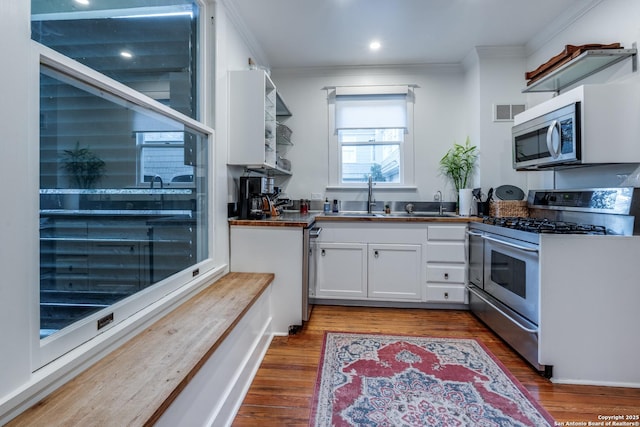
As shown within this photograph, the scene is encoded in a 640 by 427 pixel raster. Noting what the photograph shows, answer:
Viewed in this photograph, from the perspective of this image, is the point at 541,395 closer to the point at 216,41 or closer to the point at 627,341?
the point at 627,341

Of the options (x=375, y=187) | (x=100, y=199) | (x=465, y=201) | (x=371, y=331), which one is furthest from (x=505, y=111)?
(x=100, y=199)

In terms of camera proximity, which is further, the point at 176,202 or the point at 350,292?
the point at 350,292

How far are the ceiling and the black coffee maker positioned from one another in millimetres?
1338

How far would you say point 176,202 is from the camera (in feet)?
5.75

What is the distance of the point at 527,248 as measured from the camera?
188cm

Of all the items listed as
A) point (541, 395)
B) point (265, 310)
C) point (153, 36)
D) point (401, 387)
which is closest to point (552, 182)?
point (541, 395)

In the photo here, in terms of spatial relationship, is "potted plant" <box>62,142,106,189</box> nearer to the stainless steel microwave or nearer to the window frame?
the window frame

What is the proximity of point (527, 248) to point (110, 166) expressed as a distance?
2323mm

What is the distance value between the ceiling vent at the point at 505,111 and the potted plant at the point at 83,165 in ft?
11.1

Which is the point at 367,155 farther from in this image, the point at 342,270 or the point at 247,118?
the point at 247,118

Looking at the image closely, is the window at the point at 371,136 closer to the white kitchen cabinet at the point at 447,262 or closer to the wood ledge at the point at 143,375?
the white kitchen cabinet at the point at 447,262

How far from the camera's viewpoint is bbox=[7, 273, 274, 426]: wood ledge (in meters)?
0.79

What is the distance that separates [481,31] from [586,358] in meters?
2.75

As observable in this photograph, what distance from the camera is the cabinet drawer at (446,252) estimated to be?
276cm
